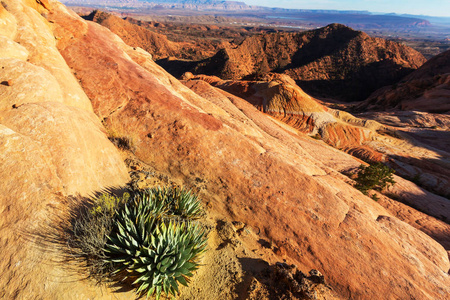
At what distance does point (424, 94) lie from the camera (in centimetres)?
3675

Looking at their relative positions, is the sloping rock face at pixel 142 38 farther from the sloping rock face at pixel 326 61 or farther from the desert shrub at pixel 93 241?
the desert shrub at pixel 93 241

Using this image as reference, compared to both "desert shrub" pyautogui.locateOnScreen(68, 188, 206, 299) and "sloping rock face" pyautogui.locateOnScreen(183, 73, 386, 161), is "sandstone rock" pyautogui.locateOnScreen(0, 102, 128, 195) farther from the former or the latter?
"sloping rock face" pyautogui.locateOnScreen(183, 73, 386, 161)

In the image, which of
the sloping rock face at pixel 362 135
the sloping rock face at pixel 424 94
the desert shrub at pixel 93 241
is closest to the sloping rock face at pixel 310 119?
the sloping rock face at pixel 362 135

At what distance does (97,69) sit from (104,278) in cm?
891

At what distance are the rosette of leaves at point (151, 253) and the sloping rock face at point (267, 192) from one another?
2.21 m

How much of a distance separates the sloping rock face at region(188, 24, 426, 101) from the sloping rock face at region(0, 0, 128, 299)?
52.6 m

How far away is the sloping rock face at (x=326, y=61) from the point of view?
205 ft

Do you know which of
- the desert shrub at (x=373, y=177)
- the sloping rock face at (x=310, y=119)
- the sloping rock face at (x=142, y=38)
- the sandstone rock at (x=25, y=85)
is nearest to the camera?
the sandstone rock at (x=25, y=85)

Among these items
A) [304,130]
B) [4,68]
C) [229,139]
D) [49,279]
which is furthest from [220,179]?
[304,130]

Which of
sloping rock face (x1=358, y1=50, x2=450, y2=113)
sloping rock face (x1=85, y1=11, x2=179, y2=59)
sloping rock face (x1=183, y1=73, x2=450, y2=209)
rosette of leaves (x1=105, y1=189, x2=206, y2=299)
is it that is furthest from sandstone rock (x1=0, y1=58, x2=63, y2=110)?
sloping rock face (x1=85, y1=11, x2=179, y2=59)

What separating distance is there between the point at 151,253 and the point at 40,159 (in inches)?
146

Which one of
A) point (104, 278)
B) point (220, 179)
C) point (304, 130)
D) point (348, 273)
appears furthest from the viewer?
point (304, 130)

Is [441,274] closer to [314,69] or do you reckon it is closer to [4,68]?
[4,68]

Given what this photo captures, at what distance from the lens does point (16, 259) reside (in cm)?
370
